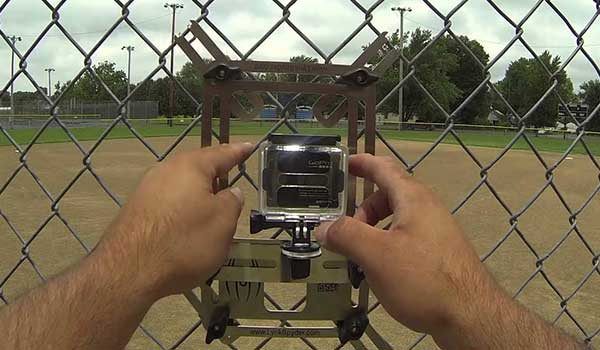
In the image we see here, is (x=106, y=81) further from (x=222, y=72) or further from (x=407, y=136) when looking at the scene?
(x=407, y=136)

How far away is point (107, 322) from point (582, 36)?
1.09m

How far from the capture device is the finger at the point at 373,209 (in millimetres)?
922

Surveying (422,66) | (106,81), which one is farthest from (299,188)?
(422,66)

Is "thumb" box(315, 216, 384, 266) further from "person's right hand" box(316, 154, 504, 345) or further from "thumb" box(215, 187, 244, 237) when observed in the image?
"thumb" box(215, 187, 244, 237)

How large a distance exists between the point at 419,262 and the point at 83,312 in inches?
17.1

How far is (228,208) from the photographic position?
0.80 meters

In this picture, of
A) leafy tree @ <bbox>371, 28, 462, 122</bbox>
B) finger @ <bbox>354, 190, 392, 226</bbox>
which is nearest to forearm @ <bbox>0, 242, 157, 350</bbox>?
finger @ <bbox>354, 190, 392, 226</bbox>

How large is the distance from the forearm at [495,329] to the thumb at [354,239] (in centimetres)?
15

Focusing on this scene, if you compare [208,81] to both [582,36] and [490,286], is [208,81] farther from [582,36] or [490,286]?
[582,36]

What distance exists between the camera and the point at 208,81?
2.97 ft

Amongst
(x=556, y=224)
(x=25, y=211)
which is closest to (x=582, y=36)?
(x=556, y=224)

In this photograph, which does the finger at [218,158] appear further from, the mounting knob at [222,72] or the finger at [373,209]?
the finger at [373,209]

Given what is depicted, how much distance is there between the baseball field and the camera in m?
3.32

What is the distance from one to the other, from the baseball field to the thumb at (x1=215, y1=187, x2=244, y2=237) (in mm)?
146
